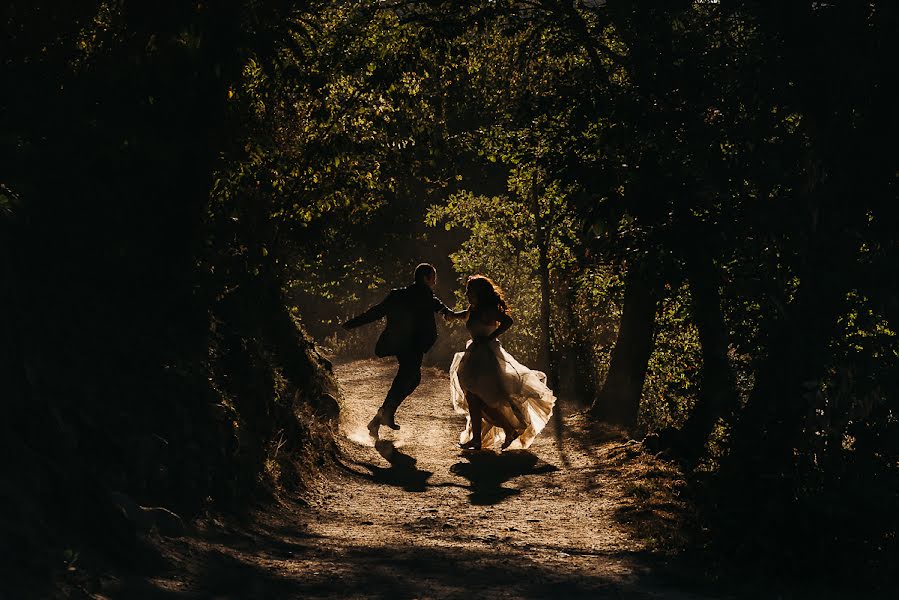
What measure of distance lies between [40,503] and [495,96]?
13197 millimetres

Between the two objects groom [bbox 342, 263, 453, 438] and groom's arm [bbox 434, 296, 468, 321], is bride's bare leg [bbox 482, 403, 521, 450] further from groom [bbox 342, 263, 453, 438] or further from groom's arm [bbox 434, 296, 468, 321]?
groom's arm [bbox 434, 296, 468, 321]

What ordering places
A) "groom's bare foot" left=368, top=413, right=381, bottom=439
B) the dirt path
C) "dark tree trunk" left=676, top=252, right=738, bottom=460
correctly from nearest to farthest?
1. the dirt path
2. "dark tree trunk" left=676, top=252, right=738, bottom=460
3. "groom's bare foot" left=368, top=413, right=381, bottom=439

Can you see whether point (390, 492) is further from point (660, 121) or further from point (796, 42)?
point (796, 42)

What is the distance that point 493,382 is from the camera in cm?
1449

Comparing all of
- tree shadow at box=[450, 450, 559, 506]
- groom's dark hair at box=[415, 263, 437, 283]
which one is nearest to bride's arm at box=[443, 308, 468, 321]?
groom's dark hair at box=[415, 263, 437, 283]

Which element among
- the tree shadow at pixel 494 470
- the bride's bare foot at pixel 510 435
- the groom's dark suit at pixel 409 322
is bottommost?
the tree shadow at pixel 494 470

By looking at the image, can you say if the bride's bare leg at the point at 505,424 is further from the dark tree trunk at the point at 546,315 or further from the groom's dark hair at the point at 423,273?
the dark tree trunk at the point at 546,315

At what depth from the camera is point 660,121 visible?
9664 millimetres

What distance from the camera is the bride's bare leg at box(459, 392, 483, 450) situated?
578 inches

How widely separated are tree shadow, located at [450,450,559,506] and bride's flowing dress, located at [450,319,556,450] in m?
0.48

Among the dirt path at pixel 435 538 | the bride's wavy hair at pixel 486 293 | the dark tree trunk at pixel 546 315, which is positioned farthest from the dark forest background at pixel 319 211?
the dark tree trunk at pixel 546 315

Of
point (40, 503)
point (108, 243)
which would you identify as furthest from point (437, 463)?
point (40, 503)

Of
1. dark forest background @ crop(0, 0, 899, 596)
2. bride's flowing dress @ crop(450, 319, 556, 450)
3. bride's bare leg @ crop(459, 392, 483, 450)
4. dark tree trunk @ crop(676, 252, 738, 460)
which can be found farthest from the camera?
bride's bare leg @ crop(459, 392, 483, 450)

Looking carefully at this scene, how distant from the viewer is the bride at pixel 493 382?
14.5 m
